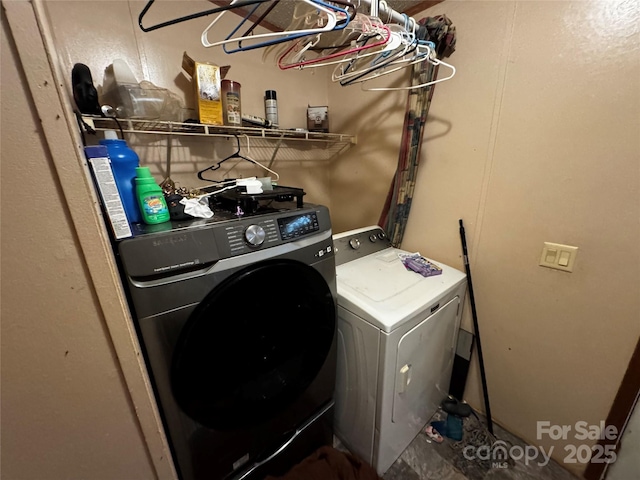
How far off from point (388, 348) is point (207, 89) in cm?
140

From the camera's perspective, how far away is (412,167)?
4.79 ft

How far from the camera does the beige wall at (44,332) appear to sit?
1.26ft

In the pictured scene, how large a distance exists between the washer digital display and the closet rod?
2.51 ft

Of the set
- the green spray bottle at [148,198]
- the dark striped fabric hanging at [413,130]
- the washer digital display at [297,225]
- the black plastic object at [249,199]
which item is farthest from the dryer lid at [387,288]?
the green spray bottle at [148,198]

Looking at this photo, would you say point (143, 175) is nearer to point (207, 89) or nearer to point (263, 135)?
point (207, 89)

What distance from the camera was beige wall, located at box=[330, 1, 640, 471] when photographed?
0.95 m

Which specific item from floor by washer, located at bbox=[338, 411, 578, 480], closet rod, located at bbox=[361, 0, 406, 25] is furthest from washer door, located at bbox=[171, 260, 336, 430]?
closet rod, located at bbox=[361, 0, 406, 25]

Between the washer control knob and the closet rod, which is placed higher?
the closet rod

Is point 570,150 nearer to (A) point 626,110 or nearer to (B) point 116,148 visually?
(A) point 626,110

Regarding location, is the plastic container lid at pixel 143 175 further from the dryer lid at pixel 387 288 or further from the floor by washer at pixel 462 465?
the floor by washer at pixel 462 465

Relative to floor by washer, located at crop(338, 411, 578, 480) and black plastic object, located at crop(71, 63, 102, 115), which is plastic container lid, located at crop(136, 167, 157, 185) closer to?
black plastic object, located at crop(71, 63, 102, 115)

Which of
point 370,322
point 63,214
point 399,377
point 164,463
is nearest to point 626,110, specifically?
point 370,322

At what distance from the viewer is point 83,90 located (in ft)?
2.91

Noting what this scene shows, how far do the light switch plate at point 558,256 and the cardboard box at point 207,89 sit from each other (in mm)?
1701
